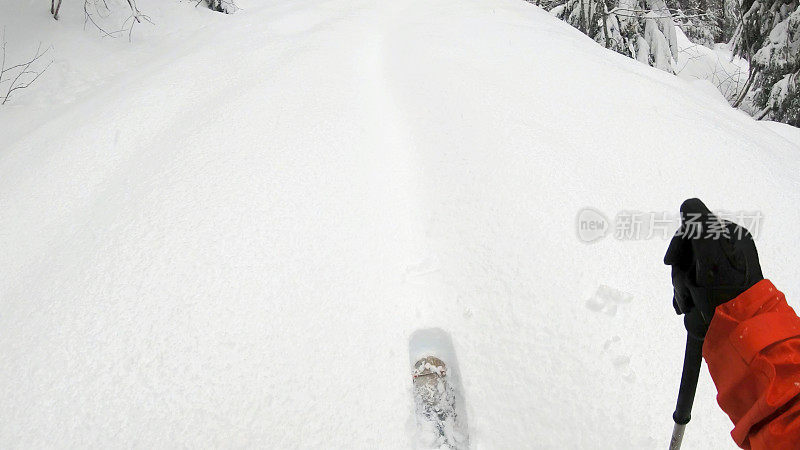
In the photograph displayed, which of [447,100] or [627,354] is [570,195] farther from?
[447,100]

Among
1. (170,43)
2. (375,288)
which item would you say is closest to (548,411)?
(375,288)

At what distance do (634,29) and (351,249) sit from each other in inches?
320

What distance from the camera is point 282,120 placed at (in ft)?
11.5

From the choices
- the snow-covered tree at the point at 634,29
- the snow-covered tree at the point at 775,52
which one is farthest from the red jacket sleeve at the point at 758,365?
the snow-covered tree at the point at 775,52

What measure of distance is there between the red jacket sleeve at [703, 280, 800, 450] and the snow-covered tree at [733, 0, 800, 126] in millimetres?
8452

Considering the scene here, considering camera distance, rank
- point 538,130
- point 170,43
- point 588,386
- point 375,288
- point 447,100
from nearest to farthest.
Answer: point 588,386
point 375,288
point 538,130
point 447,100
point 170,43

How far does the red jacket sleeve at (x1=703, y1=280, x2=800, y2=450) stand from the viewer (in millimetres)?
936

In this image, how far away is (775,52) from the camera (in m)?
6.96

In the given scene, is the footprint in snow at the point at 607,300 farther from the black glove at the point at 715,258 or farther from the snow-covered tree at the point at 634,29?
the snow-covered tree at the point at 634,29

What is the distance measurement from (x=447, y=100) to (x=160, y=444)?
3265 millimetres

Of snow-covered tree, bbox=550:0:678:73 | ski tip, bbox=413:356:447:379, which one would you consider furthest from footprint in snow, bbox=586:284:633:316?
snow-covered tree, bbox=550:0:678:73

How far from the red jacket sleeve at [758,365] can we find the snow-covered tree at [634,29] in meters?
7.93

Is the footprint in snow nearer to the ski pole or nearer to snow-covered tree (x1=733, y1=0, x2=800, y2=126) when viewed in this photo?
the ski pole

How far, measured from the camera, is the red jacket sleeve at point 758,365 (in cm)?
94
